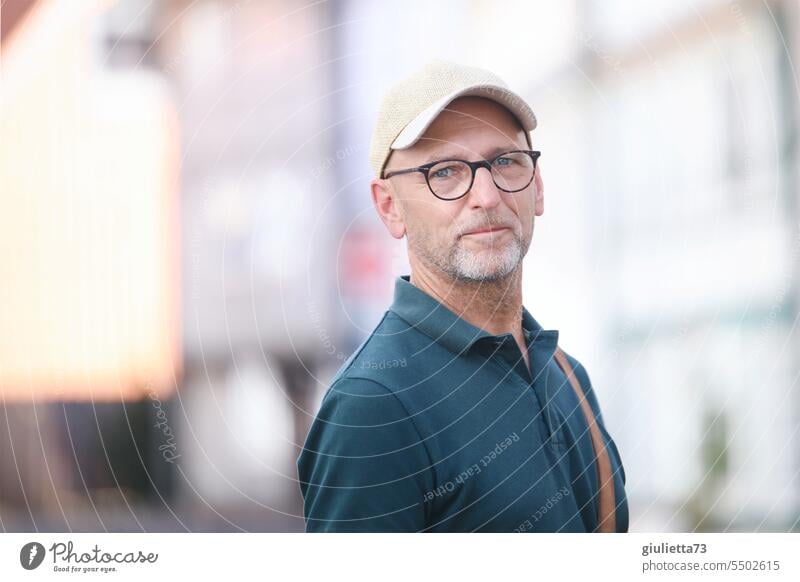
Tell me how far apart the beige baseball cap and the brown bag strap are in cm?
36

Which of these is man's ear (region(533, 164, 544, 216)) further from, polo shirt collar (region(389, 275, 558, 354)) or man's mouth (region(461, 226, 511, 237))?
polo shirt collar (region(389, 275, 558, 354))

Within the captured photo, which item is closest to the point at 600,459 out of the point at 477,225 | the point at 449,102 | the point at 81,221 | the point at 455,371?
the point at 455,371

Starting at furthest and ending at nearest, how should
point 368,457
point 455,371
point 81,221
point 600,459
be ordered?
point 81,221 → point 600,459 → point 455,371 → point 368,457

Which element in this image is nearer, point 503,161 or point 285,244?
point 503,161

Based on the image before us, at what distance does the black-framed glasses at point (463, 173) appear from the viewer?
4.25 feet

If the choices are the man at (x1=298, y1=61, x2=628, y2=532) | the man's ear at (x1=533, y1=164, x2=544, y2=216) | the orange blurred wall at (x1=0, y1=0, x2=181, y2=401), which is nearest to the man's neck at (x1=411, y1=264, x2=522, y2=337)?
the man at (x1=298, y1=61, x2=628, y2=532)

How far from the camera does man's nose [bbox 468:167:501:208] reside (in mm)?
1307

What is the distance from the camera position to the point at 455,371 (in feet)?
4.16

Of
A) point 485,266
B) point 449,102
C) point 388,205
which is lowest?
point 485,266

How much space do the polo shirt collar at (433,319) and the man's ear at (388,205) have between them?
9 centimetres

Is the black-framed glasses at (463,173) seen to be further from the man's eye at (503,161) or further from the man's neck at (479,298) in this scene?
the man's neck at (479,298)

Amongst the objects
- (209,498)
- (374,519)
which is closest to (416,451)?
(374,519)

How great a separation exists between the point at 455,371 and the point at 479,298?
0.40 ft

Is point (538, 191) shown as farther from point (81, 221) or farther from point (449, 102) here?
point (81, 221)
